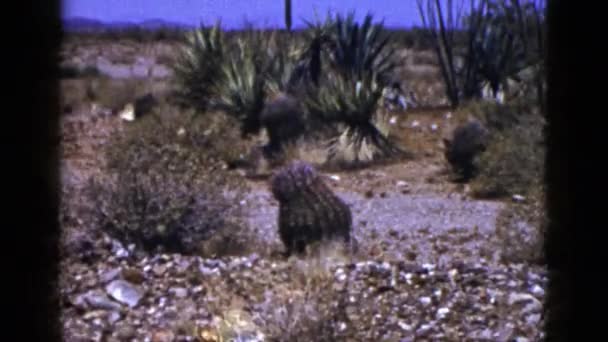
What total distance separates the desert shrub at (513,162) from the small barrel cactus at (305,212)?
3007 mm

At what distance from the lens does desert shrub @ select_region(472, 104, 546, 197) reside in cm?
1187

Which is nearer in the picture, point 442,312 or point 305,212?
point 442,312

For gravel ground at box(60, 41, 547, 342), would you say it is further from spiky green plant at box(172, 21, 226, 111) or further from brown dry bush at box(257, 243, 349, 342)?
spiky green plant at box(172, 21, 226, 111)

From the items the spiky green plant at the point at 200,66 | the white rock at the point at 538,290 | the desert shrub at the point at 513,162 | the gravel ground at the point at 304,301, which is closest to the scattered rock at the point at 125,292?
the gravel ground at the point at 304,301

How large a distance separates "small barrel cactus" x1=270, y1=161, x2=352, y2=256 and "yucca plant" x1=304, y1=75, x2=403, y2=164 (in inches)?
274

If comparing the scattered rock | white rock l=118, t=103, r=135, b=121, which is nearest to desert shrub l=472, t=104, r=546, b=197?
the scattered rock

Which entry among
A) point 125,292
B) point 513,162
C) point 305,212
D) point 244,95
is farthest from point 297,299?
point 244,95

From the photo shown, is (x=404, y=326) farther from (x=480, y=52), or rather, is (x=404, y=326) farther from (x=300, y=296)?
(x=480, y=52)

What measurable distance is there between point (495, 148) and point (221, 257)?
600cm

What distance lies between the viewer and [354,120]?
661 inches

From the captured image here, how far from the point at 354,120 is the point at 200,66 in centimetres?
527

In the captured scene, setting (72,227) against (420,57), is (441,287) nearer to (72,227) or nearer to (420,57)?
(72,227)

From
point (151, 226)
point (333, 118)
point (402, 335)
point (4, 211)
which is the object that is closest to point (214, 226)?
point (151, 226)

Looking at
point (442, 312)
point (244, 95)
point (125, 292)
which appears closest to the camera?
point (442, 312)
